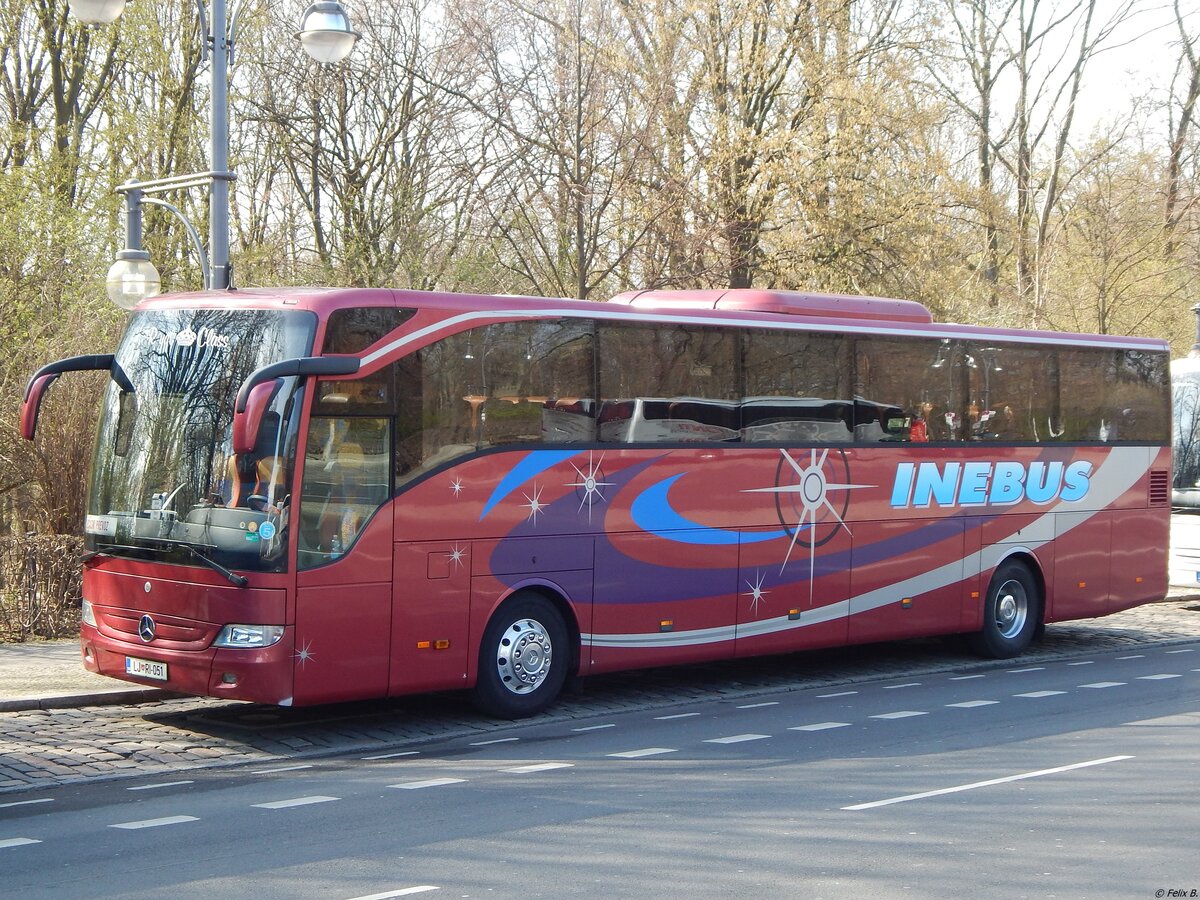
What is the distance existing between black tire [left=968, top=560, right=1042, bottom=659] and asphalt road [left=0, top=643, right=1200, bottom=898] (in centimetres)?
398

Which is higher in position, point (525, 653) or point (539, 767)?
point (525, 653)

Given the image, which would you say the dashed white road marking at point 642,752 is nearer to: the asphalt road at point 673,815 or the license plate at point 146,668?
the asphalt road at point 673,815

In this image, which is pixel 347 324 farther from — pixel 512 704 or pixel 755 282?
pixel 755 282

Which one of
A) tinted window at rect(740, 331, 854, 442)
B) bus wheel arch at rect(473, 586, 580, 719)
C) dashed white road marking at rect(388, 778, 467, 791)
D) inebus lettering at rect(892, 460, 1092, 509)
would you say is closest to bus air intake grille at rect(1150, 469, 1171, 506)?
inebus lettering at rect(892, 460, 1092, 509)

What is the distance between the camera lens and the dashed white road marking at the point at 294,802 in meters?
8.84

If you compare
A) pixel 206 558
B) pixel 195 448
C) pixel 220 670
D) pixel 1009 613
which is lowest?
pixel 1009 613

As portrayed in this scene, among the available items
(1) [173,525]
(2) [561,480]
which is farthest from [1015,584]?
(1) [173,525]

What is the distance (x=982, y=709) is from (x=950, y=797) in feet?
13.1

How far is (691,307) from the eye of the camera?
13602 millimetres

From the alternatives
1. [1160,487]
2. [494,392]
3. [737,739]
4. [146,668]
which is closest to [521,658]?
[737,739]

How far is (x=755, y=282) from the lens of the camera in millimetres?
26125

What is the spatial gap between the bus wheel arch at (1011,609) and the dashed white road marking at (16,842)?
11181 millimetres

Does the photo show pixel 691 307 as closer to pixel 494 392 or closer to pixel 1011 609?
pixel 494 392

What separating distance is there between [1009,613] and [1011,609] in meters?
0.05
